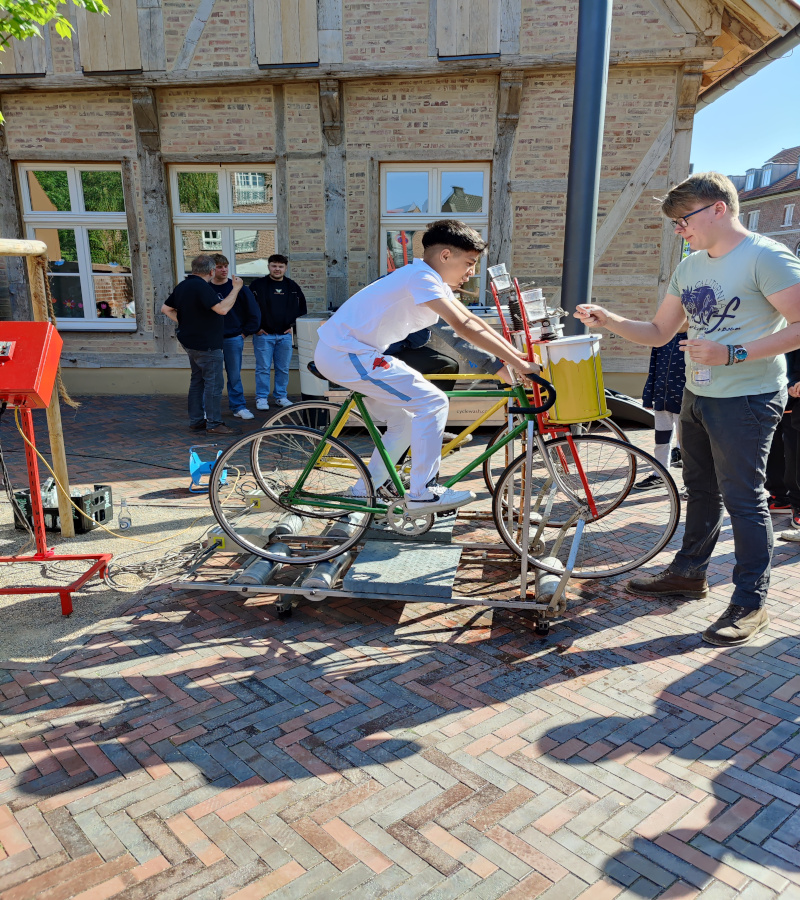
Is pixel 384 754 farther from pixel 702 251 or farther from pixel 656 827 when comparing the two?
pixel 702 251

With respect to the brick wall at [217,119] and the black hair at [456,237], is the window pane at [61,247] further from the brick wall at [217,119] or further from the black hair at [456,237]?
the black hair at [456,237]

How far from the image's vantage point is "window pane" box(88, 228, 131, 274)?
11.3m

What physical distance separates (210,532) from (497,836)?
9.14 feet

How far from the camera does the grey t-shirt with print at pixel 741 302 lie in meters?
3.30

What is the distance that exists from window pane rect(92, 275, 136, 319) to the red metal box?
786cm

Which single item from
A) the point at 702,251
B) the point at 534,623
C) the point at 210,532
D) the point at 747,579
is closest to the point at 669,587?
the point at 747,579

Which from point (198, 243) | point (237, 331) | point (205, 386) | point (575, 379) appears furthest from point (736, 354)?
point (198, 243)

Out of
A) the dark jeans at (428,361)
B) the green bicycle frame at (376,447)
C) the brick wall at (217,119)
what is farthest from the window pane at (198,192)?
the green bicycle frame at (376,447)

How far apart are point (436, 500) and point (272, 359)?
22.1ft

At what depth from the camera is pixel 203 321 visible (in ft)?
26.9

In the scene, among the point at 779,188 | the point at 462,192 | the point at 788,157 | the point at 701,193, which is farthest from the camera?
the point at 788,157

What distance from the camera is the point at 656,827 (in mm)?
→ 2406

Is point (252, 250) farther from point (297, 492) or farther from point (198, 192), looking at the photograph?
point (297, 492)

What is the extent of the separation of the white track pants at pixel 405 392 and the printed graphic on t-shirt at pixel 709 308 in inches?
51.7
